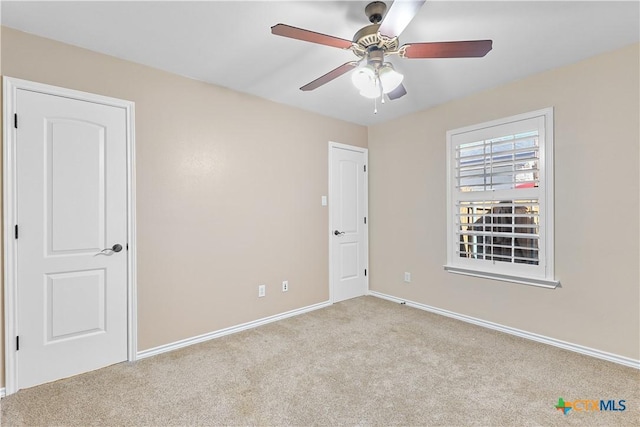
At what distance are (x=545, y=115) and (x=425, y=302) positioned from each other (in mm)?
2332

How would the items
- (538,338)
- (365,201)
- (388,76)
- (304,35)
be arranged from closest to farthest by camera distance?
(304,35) → (388,76) → (538,338) → (365,201)

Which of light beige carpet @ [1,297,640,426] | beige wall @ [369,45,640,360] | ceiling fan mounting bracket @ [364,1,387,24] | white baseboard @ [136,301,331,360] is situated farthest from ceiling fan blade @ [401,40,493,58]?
white baseboard @ [136,301,331,360]

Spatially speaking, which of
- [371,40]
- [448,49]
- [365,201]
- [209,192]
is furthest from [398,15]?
[365,201]

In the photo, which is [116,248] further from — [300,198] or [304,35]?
[304,35]

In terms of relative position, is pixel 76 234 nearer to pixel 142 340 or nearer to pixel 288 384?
pixel 142 340

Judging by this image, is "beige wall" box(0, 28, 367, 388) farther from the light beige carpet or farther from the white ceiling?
the light beige carpet

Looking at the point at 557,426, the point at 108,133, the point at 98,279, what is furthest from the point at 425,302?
the point at 108,133

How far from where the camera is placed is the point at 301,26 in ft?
A: 6.95

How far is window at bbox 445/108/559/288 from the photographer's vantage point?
2.88 metres

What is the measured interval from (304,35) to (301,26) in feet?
1.79

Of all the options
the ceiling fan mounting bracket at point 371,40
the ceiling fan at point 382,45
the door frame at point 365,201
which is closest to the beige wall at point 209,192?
the door frame at point 365,201

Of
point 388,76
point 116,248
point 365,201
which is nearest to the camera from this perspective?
point 388,76

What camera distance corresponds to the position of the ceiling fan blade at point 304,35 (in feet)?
5.28

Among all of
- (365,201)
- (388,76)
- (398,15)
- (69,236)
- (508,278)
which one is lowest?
(508,278)
